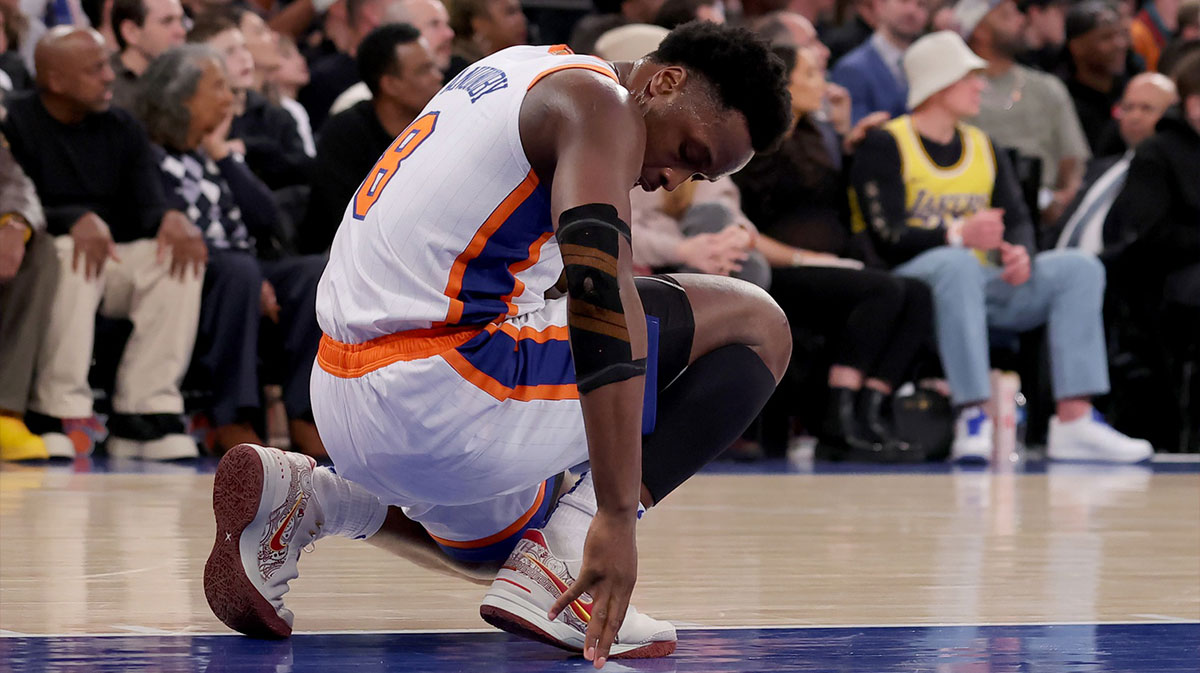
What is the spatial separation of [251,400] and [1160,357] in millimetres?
3674

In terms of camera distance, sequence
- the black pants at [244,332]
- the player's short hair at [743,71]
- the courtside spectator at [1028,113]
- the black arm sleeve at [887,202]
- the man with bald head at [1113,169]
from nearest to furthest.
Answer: the player's short hair at [743,71], the black pants at [244,332], the black arm sleeve at [887,202], the man with bald head at [1113,169], the courtside spectator at [1028,113]

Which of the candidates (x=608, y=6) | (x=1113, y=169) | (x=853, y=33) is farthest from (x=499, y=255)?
(x=853, y=33)

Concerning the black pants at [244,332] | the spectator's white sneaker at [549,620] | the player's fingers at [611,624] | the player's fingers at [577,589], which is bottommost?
the black pants at [244,332]

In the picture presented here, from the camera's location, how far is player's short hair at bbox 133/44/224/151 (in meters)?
5.76

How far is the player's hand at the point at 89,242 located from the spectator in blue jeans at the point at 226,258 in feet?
1.23

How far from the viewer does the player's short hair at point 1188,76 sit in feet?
22.5

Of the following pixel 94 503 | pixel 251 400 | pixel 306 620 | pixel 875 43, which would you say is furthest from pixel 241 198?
pixel 306 620

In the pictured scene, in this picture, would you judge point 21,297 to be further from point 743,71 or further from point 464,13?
point 743,71

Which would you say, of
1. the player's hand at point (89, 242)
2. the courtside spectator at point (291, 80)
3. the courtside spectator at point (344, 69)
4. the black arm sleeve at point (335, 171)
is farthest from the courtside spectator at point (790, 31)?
the player's hand at point (89, 242)

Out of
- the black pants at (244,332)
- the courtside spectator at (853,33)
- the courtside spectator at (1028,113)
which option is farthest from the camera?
the courtside spectator at (853,33)

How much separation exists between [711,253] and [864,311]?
2.68 feet

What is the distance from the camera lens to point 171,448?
5.44 meters

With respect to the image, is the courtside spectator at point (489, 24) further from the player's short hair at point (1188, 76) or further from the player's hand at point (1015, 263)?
the player's short hair at point (1188, 76)

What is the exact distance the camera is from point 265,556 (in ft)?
7.66
